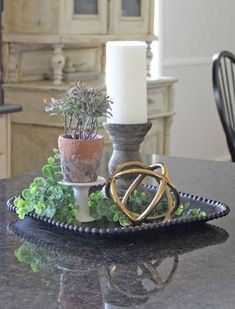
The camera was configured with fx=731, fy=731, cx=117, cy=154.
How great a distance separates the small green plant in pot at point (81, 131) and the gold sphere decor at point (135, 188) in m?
0.04

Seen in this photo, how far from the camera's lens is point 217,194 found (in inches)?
62.1

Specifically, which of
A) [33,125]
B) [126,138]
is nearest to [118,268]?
[126,138]

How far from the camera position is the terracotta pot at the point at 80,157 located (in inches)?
49.0

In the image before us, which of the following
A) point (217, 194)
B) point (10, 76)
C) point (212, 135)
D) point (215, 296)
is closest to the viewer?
point (215, 296)

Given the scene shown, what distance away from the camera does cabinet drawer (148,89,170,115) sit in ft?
12.2

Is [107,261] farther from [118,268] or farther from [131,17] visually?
[131,17]

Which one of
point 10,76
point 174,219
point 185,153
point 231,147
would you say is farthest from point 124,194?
point 185,153

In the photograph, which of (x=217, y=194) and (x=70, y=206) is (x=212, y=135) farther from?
(x=70, y=206)

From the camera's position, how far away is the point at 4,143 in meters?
2.98

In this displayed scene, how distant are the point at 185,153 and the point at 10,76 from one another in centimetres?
187

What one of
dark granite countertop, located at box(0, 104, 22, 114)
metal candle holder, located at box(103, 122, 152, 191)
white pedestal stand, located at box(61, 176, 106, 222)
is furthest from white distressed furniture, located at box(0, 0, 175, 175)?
white pedestal stand, located at box(61, 176, 106, 222)

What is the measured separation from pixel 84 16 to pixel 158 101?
2.04 feet

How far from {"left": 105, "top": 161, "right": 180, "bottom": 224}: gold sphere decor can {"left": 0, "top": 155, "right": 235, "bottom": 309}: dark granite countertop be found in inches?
1.4

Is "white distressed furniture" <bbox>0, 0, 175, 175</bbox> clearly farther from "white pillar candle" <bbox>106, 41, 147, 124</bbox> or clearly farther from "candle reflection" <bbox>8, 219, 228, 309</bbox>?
"candle reflection" <bbox>8, 219, 228, 309</bbox>
